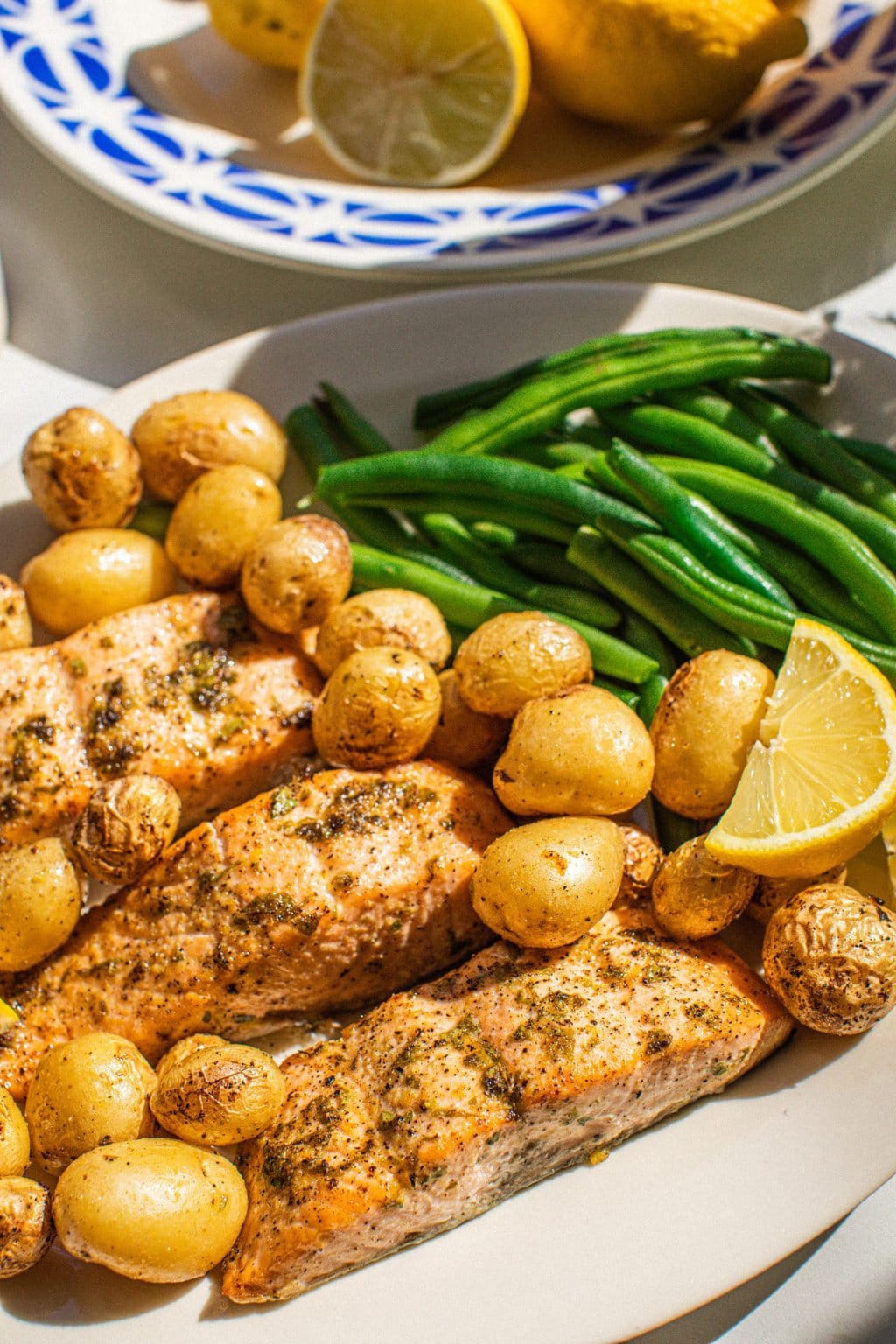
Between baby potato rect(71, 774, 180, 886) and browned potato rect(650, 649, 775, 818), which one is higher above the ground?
browned potato rect(650, 649, 775, 818)

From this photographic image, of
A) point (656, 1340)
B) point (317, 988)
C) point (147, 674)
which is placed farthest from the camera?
point (147, 674)

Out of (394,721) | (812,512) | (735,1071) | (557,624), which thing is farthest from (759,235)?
(735,1071)

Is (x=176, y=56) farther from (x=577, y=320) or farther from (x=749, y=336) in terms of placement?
(x=749, y=336)

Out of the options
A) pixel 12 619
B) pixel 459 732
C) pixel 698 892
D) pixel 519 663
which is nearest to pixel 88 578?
pixel 12 619

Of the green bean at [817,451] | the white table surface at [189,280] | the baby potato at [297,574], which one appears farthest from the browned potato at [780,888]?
the white table surface at [189,280]

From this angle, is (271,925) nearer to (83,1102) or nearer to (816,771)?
(83,1102)

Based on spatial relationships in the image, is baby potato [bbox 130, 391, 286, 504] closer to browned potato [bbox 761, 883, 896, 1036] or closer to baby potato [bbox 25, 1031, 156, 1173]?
baby potato [bbox 25, 1031, 156, 1173]

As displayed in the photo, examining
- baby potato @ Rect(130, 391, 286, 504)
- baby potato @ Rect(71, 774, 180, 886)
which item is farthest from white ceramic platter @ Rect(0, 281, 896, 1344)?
baby potato @ Rect(130, 391, 286, 504)
